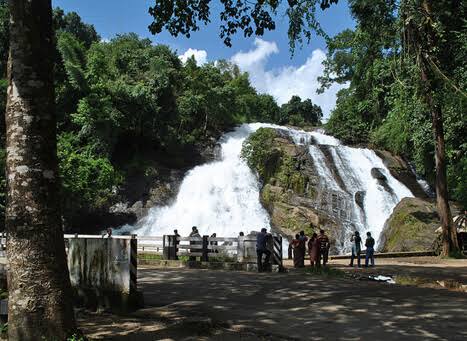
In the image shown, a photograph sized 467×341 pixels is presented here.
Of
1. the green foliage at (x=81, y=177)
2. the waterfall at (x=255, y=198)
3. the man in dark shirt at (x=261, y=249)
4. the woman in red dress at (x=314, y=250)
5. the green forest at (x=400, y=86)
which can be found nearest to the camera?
the green forest at (x=400, y=86)

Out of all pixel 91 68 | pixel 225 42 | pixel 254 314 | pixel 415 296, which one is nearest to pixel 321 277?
pixel 415 296

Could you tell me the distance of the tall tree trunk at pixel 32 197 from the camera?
5758 millimetres

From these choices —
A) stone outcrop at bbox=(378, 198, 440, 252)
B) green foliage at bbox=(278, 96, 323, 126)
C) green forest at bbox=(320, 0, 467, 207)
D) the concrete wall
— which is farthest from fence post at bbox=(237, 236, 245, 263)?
green foliage at bbox=(278, 96, 323, 126)

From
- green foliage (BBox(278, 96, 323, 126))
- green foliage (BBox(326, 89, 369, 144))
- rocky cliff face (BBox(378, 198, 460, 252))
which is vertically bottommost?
rocky cliff face (BBox(378, 198, 460, 252))

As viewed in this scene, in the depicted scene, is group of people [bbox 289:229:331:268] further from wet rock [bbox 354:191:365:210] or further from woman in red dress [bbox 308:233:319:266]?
wet rock [bbox 354:191:365:210]

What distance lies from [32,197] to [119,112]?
104 ft

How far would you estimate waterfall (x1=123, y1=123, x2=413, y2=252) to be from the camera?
31141 mm

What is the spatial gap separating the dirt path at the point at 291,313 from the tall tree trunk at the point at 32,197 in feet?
4.75

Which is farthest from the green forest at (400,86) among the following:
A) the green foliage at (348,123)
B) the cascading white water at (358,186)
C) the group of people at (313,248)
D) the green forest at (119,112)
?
the green forest at (119,112)

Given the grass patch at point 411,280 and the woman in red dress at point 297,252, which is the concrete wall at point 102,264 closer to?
the grass patch at point 411,280

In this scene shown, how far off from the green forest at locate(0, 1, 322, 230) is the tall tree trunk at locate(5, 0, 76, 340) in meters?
24.4

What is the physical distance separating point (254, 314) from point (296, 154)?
27.7m

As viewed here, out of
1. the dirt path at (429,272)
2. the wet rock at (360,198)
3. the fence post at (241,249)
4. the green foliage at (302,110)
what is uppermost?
the green foliage at (302,110)

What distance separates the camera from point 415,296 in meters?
10.2
